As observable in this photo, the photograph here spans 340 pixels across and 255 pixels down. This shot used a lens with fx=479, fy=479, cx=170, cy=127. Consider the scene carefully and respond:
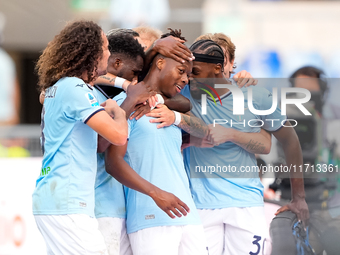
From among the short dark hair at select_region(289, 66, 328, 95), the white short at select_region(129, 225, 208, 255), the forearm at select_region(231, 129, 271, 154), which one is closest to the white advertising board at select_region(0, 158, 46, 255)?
the white short at select_region(129, 225, 208, 255)

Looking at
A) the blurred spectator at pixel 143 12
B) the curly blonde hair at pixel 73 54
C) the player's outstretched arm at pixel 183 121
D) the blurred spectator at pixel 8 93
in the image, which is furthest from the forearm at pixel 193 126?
the blurred spectator at pixel 143 12

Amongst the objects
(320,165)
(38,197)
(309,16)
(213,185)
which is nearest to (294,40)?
(309,16)

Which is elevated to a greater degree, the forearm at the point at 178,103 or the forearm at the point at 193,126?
the forearm at the point at 178,103

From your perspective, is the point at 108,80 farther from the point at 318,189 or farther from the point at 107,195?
the point at 318,189

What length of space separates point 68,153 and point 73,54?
54 cm

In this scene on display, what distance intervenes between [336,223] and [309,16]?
6182mm

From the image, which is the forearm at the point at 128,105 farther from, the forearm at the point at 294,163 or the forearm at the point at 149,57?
the forearm at the point at 294,163

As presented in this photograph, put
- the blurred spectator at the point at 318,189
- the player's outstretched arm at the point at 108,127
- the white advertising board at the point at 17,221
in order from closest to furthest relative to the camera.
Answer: the player's outstretched arm at the point at 108,127 < the blurred spectator at the point at 318,189 < the white advertising board at the point at 17,221

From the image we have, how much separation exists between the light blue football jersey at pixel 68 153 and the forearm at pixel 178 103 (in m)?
0.68

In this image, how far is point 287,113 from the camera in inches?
135

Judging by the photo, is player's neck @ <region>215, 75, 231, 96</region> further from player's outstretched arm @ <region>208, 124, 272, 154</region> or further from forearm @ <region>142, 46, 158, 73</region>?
forearm @ <region>142, 46, 158, 73</region>

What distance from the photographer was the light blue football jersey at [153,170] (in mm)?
2709

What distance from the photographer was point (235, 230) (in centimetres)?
309

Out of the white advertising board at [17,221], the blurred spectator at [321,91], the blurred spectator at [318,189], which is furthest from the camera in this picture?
the white advertising board at [17,221]
